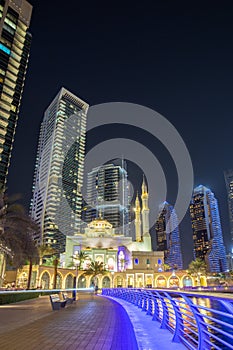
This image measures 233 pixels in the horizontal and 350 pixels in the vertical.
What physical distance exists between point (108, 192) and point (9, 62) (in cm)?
10636

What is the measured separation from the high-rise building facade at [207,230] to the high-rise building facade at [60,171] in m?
81.7

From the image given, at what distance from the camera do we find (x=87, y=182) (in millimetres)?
192750

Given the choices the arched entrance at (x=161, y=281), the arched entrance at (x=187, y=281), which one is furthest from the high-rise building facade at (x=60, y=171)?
the arched entrance at (x=187, y=281)

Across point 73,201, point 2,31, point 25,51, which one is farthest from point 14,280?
point 73,201

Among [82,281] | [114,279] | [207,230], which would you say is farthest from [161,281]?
[207,230]

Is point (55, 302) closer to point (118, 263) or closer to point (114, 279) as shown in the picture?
point (114, 279)

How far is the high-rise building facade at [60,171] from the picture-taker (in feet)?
501

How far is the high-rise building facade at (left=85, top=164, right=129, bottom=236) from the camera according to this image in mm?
169000

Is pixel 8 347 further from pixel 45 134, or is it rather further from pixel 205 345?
pixel 45 134

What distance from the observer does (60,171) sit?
6560 inches

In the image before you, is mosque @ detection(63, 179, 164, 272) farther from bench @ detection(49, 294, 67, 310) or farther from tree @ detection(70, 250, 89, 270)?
bench @ detection(49, 294, 67, 310)

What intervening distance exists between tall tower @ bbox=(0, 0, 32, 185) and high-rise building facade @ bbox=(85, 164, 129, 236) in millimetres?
85921

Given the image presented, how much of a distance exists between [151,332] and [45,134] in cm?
19471

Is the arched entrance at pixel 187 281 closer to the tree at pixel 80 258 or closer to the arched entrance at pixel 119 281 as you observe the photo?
the arched entrance at pixel 119 281
